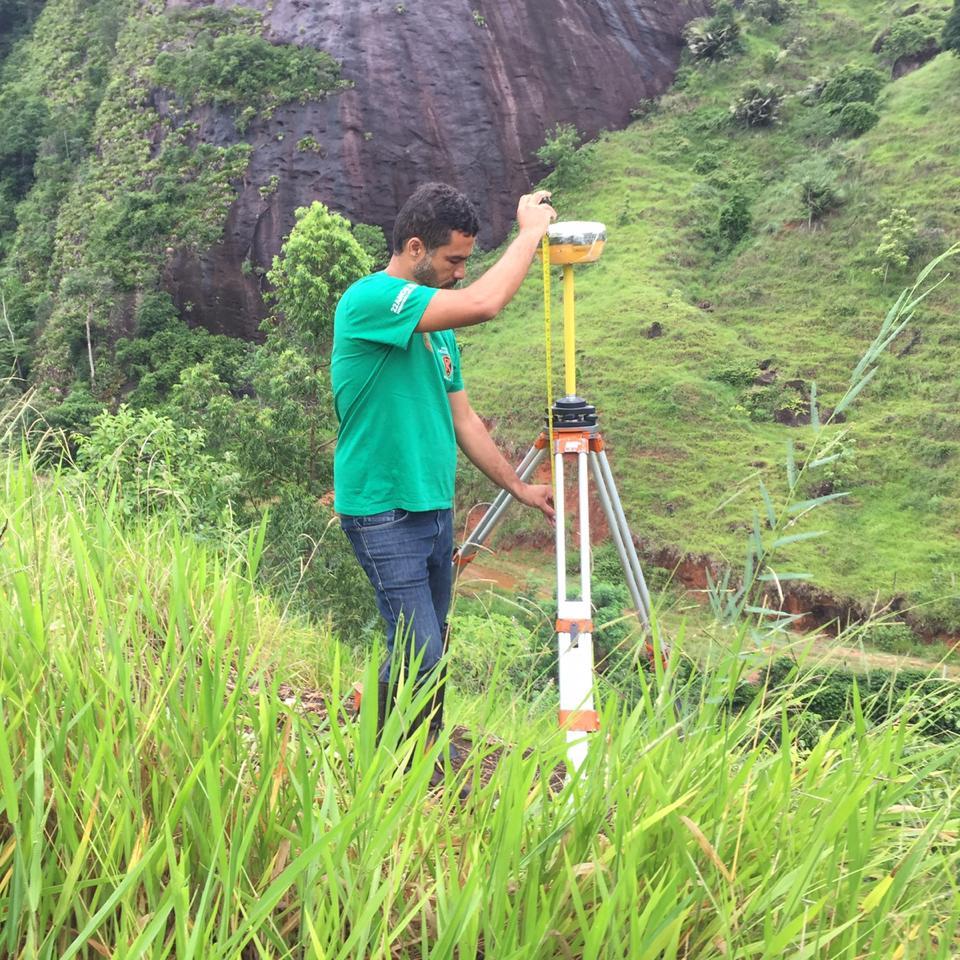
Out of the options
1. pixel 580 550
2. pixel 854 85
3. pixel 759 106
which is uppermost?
pixel 854 85

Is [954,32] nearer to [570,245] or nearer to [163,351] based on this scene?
[163,351]

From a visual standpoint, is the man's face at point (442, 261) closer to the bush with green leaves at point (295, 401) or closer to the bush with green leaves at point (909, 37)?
the bush with green leaves at point (295, 401)

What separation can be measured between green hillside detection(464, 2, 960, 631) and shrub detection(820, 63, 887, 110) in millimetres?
499

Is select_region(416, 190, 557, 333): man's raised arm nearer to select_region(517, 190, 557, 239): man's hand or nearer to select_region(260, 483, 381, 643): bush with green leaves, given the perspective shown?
select_region(517, 190, 557, 239): man's hand

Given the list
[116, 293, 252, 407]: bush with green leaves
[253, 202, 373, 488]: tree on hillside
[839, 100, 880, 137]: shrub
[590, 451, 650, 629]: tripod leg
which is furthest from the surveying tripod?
[839, 100, 880, 137]: shrub

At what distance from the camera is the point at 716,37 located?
2748 centimetres

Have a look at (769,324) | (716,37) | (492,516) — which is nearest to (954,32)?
(716,37)

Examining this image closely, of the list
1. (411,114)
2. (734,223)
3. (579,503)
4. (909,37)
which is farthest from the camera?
(909,37)

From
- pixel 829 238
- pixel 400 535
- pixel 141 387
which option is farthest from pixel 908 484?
pixel 141 387

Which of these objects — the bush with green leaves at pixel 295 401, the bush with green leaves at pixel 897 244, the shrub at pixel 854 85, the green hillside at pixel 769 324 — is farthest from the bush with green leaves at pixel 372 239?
the shrub at pixel 854 85

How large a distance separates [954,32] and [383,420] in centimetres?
2661

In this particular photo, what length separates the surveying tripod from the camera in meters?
1.48

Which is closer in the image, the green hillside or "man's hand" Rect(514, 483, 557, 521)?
"man's hand" Rect(514, 483, 557, 521)

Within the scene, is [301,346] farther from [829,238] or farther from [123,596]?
[829,238]
